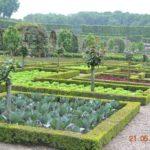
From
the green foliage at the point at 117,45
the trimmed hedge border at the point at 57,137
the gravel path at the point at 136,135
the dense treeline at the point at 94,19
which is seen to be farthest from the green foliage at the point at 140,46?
the dense treeline at the point at 94,19

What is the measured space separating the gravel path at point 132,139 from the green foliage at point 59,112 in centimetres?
68

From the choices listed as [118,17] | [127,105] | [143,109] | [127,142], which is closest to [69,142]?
[127,142]

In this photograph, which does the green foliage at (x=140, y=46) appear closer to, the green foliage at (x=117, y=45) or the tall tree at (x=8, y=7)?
the green foliage at (x=117, y=45)

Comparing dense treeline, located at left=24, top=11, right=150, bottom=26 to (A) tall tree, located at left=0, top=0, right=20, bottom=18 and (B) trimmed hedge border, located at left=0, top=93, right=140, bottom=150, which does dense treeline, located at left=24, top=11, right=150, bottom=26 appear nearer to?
(A) tall tree, located at left=0, top=0, right=20, bottom=18

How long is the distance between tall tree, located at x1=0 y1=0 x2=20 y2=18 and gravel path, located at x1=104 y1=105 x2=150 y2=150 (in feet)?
289

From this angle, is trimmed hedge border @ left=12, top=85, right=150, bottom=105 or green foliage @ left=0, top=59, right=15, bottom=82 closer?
green foliage @ left=0, top=59, right=15, bottom=82

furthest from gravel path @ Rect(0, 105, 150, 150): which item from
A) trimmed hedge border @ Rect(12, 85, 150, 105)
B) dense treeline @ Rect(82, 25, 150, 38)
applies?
dense treeline @ Rect(82, 25, 150, 38)

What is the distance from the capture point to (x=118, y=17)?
372 ft

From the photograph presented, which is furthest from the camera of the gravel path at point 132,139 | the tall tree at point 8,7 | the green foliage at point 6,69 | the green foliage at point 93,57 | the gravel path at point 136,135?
the tall tree at point 8,7

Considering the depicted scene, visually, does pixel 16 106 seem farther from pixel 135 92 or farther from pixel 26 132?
pixel 135 92

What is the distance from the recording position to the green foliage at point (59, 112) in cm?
919

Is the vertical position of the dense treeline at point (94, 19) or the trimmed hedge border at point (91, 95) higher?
the dense treeline at point (94, 19)

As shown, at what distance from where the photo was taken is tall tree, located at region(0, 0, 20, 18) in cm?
9594

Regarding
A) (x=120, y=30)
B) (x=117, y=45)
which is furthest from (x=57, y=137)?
(x=120, y=30)
